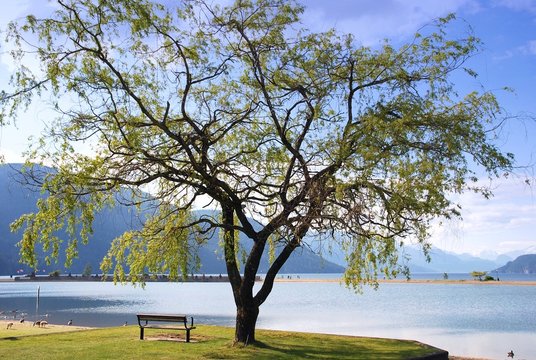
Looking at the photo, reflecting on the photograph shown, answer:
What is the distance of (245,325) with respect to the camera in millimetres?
15484

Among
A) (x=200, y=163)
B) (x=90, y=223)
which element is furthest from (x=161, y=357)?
(x=200, y=163)

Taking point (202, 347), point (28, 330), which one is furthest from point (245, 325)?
point (28, 330)

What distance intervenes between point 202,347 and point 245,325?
4.21ft

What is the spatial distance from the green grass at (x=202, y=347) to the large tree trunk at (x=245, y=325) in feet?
1.15

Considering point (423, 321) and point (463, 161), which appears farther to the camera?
point (423, 321)

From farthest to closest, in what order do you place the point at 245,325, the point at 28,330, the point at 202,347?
1. the point at 28,330
2. the point at 245,325
3. the point at 202,347

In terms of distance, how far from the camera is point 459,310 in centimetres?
4809

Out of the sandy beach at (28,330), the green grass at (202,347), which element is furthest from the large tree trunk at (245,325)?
the sandy beach at (28,330)

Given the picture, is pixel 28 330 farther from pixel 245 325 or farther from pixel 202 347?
pixel 245 325

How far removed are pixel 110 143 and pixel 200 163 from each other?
7.64 feet

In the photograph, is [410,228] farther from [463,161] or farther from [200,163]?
[200,163]

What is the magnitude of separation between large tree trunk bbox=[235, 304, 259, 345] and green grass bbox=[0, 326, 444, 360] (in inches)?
13.8

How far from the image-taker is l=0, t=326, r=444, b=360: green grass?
1359cm

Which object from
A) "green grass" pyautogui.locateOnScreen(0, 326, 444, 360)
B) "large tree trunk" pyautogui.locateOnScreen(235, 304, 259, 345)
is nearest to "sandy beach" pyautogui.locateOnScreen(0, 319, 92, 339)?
"green grass" pyautogui.locateOnScreen(0, 326, 444, 360)
